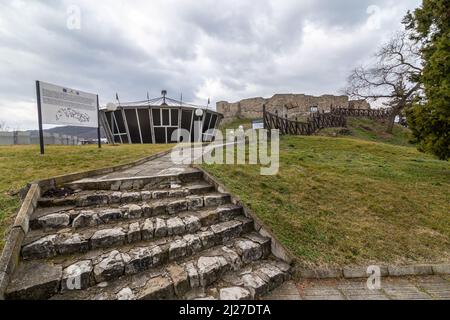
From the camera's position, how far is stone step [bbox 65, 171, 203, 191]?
3.35m

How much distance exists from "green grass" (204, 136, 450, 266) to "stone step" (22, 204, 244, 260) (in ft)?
3.42

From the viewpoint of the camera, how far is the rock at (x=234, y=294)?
6.74 feet

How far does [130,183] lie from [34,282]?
6.18 ft

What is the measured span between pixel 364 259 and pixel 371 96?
22417mm

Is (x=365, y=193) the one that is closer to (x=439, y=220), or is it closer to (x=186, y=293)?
(x=439, y=220)

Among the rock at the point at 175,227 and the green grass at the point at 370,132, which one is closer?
the rock at the point at 175,227

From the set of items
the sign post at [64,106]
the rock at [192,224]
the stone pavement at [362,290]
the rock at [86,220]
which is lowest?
the stone pavement at [362,290]

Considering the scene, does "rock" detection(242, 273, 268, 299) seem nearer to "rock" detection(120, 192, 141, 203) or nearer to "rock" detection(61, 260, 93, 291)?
"rock" detection(61, 260, 93, 291)

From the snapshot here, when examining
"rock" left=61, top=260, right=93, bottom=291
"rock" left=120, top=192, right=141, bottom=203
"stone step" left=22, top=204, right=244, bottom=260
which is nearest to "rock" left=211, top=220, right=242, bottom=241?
"stone step" left=22, top=204, right=244, bottom=260

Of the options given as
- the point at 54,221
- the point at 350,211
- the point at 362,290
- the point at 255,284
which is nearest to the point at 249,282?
the point at 255,284

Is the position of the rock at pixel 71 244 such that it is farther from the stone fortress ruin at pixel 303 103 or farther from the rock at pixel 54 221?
the stone fortress ruin at pixel 303 103

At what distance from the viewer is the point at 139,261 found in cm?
217

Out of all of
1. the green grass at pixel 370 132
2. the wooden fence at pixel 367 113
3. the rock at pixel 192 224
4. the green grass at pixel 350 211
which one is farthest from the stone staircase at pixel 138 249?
the wooden fence at pixel 367 113
